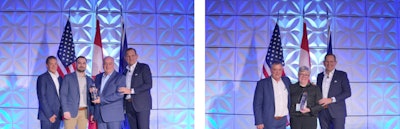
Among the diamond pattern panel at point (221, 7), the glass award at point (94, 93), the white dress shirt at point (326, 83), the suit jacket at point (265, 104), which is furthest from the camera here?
the diamond pattern panel at point (221, 7)

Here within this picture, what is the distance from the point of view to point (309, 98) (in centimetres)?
648

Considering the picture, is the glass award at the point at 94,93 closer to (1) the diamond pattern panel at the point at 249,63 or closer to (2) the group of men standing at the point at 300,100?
(2) the group of men standing at the point at 300,100

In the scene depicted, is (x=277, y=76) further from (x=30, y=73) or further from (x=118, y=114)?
(x=30, y=73)

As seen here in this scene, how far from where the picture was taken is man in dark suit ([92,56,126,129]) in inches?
274

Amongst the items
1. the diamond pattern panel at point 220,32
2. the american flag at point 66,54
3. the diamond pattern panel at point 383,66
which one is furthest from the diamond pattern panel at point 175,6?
the diamond pattern panel at point 383,66

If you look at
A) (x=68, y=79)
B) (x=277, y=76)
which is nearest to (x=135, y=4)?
(x=68, y=79)

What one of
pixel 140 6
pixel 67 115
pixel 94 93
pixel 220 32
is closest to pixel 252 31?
pixel 220 32

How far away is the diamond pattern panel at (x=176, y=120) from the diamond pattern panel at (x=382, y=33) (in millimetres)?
2615

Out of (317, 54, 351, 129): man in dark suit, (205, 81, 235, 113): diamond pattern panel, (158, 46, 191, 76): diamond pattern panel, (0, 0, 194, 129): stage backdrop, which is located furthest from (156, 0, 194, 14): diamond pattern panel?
(317, 54, 351, 129): man in dark suit

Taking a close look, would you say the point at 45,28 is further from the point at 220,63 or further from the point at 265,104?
the point at 265,104

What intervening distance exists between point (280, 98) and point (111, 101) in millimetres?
1801

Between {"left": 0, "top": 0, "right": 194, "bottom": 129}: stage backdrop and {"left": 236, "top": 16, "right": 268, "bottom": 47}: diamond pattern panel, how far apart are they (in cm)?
67

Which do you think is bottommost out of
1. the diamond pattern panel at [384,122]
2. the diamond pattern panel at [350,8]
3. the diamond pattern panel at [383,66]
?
the diamond pattern panel at [384,122]

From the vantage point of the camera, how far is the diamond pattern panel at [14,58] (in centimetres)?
864
